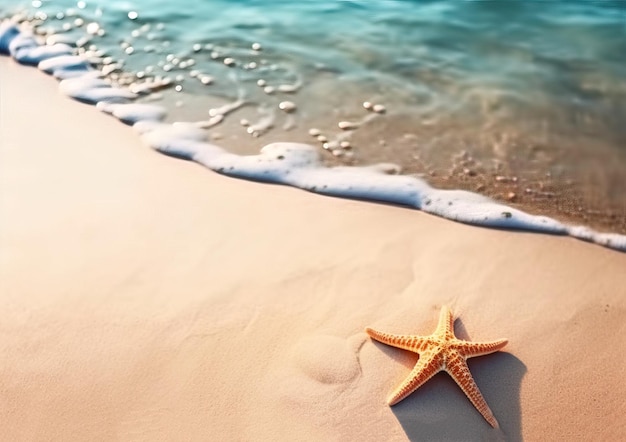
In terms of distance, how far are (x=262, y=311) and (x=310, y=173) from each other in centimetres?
148

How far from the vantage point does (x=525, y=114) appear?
210 inches

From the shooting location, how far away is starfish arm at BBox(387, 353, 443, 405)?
110 inches

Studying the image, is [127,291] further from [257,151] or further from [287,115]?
[287,115]

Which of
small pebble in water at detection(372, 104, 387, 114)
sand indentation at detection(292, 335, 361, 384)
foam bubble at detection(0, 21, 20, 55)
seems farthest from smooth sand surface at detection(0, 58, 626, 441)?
foam bubble at detection(0, 21, 20, 55)

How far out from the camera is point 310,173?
4.46 metres

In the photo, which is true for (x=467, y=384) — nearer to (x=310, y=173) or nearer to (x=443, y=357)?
(x=443, y=357)

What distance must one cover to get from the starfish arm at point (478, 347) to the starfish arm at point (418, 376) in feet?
0.45

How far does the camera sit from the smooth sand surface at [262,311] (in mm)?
2789

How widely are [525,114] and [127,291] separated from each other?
388 centimetres

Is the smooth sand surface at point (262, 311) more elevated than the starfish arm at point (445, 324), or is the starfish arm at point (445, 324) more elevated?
the starfish arm at point (445, 324)

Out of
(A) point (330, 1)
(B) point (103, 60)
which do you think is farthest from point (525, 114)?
(B) point (103, 60)

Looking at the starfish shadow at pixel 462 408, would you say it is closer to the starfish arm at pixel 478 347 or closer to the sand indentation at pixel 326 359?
the starfish arm at pixel 478 347

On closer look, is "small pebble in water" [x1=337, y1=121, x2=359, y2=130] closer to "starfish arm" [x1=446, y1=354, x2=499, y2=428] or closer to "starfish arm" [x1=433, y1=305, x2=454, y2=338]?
"starfish arm" [x1=433, y1=305, x2=454, y2=338]

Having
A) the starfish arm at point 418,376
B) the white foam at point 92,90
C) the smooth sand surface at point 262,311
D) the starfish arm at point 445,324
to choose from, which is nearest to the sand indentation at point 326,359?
the smooth sand surface at point 262,311
